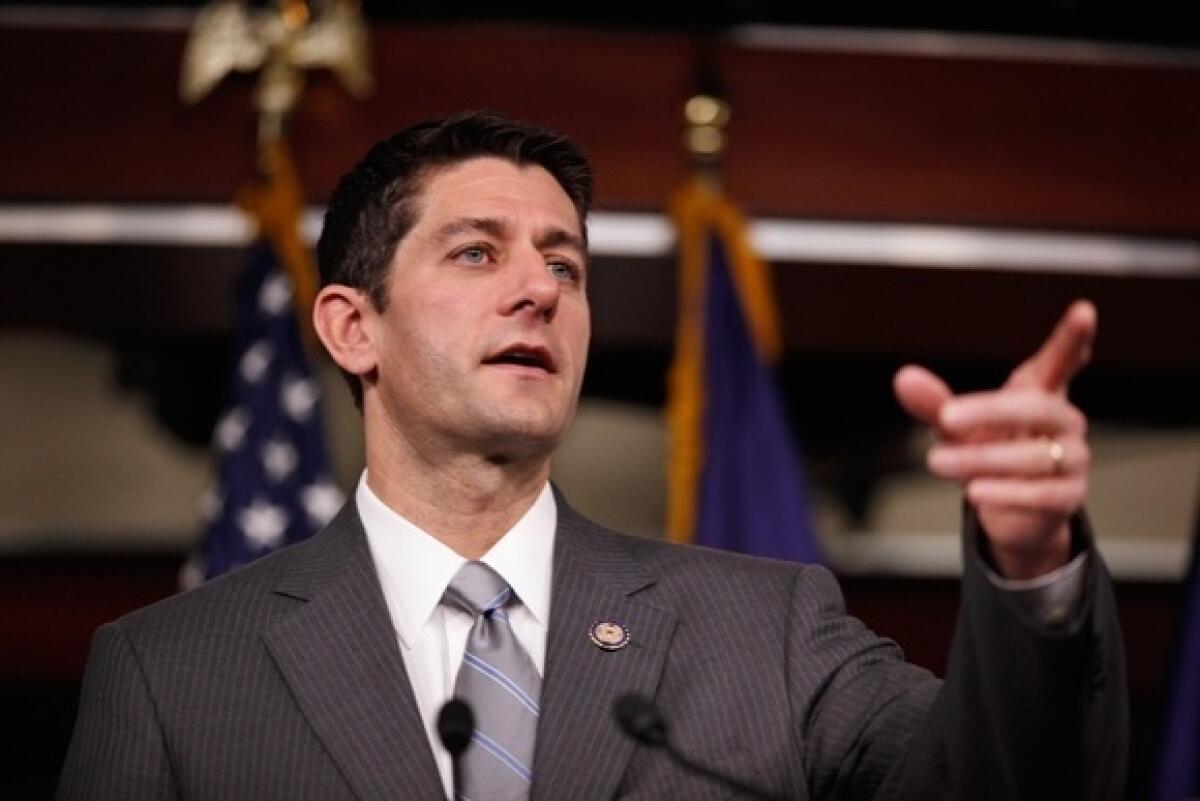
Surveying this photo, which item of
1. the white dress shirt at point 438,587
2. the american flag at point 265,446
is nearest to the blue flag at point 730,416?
the american flag at point 265,446

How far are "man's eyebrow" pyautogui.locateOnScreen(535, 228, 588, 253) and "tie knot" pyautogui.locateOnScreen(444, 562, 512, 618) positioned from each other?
0.39 m

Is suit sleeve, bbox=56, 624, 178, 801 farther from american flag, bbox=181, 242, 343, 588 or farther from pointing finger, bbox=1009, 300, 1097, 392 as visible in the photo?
american flag, bbox=181, 242, 343, 588

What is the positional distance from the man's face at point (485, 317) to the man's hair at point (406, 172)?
0.02 m

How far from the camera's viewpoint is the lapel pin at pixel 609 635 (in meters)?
1.65

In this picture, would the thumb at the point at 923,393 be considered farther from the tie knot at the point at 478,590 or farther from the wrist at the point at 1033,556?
the tie knot at the point at 478,590

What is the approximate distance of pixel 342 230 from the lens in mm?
2039

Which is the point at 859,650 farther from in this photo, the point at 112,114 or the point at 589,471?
the point at 589,471

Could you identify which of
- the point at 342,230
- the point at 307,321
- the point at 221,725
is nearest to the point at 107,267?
the point at 307,321

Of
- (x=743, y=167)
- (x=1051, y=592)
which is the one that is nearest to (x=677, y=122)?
(x=743, y=167)

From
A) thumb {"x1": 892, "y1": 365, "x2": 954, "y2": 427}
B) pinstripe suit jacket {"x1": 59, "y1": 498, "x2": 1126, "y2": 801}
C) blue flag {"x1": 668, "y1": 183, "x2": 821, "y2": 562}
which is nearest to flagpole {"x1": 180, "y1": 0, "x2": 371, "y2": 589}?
blue flag {"x1": 668, "y1": 183, "x2": 821, "y2": 562}

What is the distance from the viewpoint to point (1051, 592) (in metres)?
1.23

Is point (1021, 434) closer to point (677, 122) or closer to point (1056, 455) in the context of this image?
point (1056, 455)

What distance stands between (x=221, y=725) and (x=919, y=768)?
0.67 meters

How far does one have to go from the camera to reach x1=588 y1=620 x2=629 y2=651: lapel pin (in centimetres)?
165
